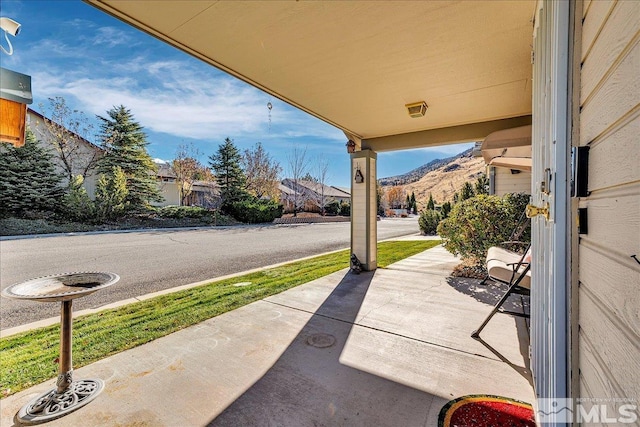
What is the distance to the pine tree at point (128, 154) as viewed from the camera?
18188 millimetres

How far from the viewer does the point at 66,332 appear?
72.0 inches

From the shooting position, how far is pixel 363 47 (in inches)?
92.8

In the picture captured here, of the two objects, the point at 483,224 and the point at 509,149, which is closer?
the point at 509,149

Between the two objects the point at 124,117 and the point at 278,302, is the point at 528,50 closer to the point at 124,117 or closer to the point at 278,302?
the point at 278,302

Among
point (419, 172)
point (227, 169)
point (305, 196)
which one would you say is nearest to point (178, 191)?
point (227, 169)

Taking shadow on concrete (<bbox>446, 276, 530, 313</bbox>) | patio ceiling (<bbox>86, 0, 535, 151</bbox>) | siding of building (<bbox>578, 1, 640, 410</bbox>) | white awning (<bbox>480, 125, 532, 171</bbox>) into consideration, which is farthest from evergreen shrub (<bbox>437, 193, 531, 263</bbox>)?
siding of building (<bbox>578, 1, 640, 410</bbox>)

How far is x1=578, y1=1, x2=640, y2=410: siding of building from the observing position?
59 centimetres

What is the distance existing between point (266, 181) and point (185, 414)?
76.6ft

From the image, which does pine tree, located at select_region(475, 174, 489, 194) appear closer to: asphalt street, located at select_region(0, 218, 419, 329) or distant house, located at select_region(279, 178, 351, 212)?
asphalt street, located at select_region(0, 218, 419, 329)

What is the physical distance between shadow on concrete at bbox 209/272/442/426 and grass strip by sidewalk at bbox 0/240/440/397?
1289 millimetres

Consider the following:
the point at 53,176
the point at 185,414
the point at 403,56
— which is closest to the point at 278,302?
the point at 185,414

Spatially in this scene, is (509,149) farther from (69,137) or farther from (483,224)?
(69,137)

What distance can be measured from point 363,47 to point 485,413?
2663mm

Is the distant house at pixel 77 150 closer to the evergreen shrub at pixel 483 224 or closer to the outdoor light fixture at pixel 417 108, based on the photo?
the outdoor light fixture at pixel 417 108
